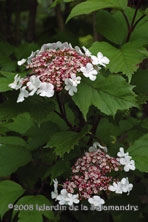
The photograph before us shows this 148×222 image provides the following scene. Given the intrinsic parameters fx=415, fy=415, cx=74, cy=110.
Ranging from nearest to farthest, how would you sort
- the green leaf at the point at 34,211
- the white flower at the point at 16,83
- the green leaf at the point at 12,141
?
the white flower at the point at 16,83, the green leaf at the point at 34,211, the green leaf at the point at 12,141

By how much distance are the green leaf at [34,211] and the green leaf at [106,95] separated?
24.0 inches

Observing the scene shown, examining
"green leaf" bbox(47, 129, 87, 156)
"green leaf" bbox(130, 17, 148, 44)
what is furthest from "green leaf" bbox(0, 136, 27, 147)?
"green leaf" bbox(130, 17, 148, 44)

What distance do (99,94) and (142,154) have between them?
16.3 inches

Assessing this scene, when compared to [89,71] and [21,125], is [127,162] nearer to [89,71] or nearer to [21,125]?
[89,71]

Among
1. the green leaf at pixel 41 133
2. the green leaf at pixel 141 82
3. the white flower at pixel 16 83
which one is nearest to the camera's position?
the white flower at pixel 16 83

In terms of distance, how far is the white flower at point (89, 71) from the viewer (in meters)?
1.66

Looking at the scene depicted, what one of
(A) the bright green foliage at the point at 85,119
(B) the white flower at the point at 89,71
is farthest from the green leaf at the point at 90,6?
(B) the white flower at the point at 89,71

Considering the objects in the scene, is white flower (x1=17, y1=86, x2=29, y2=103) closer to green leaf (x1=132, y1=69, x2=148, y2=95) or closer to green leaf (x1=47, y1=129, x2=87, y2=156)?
green leaf (x1=47, y1=129, x2=87, y2=156)

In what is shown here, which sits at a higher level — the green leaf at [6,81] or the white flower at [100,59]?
the white flower at [100,59]

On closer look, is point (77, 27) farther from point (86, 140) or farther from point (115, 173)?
point (115, 173)

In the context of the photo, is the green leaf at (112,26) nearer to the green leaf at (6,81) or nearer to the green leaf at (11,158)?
the green leaf at (6,81)

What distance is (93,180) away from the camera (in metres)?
1.79

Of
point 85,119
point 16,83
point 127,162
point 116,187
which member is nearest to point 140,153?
point 127,162

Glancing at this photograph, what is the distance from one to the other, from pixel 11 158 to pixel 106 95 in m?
0.69
